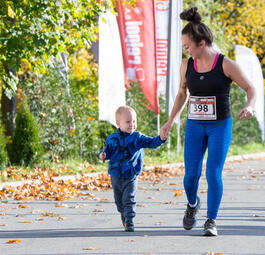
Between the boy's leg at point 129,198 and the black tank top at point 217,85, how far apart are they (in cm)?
115

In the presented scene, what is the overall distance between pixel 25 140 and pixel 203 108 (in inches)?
321

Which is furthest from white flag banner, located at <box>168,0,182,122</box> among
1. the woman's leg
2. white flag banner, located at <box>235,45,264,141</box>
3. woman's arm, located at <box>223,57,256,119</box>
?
woman's arm, located at <box>223,57,256,119</box>

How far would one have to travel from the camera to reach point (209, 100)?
5.99m

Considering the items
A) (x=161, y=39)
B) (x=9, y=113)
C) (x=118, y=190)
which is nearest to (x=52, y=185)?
(x=9, y=113)

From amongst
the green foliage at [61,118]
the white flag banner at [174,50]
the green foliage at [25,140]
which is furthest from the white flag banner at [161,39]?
the green foliage at [25,140]

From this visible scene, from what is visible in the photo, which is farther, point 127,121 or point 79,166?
point 79,166

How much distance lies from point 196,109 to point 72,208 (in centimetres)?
336

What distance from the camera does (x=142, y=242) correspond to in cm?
584

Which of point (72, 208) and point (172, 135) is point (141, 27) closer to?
point (172, 135)

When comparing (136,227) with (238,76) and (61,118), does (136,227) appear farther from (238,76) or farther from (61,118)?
(61,118)

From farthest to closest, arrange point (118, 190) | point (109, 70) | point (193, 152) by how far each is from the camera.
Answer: point (109, 70) → point (118, 190) → point (193, 152)

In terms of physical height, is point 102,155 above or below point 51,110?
above

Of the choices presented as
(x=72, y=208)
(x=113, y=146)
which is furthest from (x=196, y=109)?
(x=72, y=208)

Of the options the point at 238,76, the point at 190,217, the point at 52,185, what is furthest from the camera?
the point at 52,185
